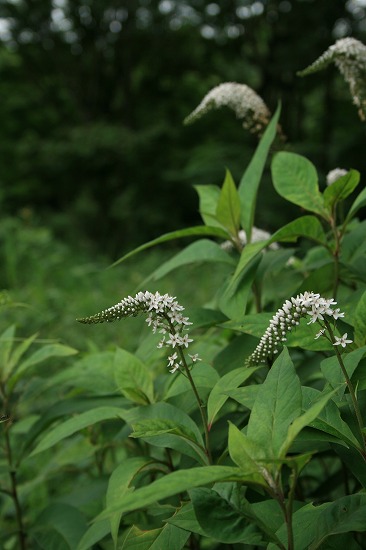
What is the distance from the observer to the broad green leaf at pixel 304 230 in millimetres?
1254

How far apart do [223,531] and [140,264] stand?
309 inches

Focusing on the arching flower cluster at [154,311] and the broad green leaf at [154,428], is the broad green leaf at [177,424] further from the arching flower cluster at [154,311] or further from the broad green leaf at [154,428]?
the arching flower cluster at [154,311]

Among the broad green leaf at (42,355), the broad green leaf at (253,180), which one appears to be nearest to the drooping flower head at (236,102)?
the broad green leaf at (253,180)

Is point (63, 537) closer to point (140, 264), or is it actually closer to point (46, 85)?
point (140, 264)

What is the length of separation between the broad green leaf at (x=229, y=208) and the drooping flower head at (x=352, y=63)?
0.31 meters

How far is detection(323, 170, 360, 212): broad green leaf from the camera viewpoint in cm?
123

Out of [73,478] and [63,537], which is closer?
[63,537]

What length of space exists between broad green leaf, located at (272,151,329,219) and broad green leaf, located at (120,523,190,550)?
0.72 metres

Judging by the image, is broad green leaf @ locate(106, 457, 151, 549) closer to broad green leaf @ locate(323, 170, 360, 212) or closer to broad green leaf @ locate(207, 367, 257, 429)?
broad green leaf @ locate(207, 367, 257, 429)

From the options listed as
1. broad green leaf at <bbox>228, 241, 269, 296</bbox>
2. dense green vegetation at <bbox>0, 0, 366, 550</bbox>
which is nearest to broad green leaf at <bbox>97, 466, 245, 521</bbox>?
dense green vegetation at <bbox>0, 0, 366, 550</bbox>

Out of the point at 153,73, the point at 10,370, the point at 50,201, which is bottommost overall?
the point at 10,370

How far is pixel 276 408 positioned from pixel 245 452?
9 centimetres

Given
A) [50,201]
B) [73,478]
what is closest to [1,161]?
[50,201]

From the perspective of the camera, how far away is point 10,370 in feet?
5.27
